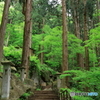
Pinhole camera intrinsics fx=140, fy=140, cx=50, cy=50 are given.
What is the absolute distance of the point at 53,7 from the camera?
18.4 m

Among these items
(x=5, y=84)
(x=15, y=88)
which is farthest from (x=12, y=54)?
(x=5, y=84)

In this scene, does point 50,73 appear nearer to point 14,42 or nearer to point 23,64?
point 14,42

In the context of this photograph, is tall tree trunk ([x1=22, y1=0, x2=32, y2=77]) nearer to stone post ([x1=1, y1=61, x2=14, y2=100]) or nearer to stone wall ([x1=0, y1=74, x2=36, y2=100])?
stone wall ([x1=0, y1=74, x2=36, y2=100])

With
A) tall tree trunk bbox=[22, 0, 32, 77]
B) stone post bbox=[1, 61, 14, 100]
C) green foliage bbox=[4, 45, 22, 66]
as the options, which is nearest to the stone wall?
stone post bbox=[1, 61, 14, 100]

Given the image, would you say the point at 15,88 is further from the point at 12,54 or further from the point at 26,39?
the point at 12,54

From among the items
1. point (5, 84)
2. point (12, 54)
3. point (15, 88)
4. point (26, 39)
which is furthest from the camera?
point (12, 54)

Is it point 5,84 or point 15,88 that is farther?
point 15,88

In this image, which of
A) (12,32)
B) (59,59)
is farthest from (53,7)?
(12,32)

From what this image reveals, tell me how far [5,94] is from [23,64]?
5.89 m

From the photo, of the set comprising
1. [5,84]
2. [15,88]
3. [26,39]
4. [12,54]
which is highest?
[26,39]

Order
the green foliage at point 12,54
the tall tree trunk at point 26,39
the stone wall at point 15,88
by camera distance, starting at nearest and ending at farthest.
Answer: the stone wall at point 15,88 < the tall tree trunk at point 26,39 < the green foliage at point 12,54

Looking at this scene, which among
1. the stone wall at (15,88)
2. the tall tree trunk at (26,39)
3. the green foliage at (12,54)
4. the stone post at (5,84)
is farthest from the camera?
the green foliage at (12,54)

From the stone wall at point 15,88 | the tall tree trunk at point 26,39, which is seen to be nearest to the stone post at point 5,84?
the stone wall at point 15,88

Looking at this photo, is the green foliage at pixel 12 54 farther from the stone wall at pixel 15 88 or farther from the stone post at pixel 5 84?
the stone post at pixel 5 84
